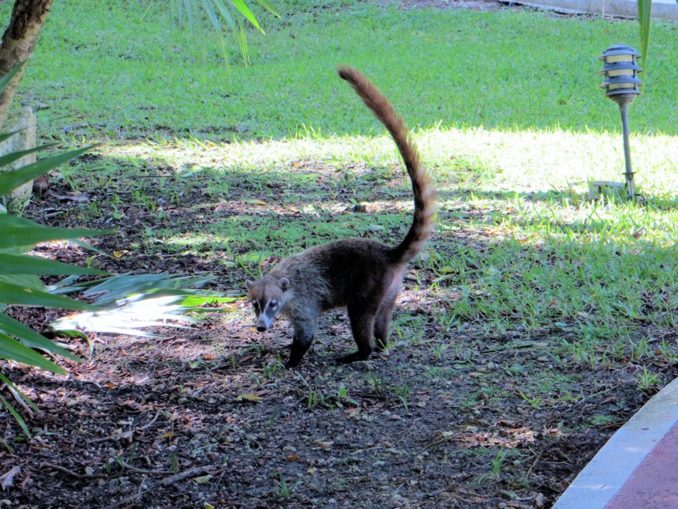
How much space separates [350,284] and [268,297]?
39cm

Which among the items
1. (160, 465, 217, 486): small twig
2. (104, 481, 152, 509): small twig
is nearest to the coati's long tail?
(160, 465, 217, 486): small twig

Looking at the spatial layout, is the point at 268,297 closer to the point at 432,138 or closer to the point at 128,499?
the point at 128,499

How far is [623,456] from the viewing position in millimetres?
2793

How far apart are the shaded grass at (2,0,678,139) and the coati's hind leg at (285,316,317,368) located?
11.0ft

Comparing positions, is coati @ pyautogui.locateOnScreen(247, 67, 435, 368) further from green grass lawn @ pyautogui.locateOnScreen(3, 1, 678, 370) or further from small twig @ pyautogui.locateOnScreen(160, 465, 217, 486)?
small twig @ pyautogui.locateOnScreen(160, 465, 217, 486)

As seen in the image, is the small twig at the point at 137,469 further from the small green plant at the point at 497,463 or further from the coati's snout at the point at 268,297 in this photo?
the small green plant at the point at 497,463

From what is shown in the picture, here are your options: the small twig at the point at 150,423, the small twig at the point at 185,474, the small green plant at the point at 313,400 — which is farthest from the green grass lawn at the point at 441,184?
the small twig at the point at 185,474

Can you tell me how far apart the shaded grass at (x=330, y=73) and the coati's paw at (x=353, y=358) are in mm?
3463

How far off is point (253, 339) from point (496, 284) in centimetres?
140

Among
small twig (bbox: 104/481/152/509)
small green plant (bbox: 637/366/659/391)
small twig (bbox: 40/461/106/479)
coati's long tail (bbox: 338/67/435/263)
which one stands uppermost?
coati's long tail (bbox: 338/67/435/263)

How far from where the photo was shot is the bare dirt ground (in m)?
2.80

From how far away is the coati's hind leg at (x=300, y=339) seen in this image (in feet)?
12.4

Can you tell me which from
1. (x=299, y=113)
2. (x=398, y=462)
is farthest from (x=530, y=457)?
(x=299, y=113)

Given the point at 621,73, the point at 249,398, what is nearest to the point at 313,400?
the point at 249,398
